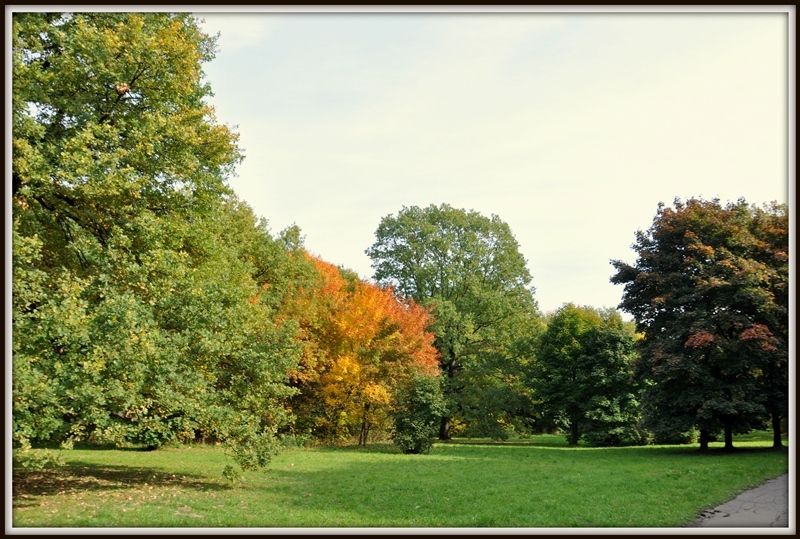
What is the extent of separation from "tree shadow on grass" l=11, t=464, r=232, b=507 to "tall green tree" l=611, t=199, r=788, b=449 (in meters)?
16.9

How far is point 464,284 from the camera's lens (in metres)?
37.5

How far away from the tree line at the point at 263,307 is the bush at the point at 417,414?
0.14m

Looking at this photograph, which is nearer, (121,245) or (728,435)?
(121,245)

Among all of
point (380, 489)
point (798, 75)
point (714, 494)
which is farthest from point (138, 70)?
point (714, 494)

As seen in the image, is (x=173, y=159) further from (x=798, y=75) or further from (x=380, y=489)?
(x=798, y=75)

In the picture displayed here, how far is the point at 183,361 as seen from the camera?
12539 millimetres

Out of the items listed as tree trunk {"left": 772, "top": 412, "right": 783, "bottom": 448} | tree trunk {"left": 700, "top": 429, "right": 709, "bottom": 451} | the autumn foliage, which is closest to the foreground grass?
tree trunk {"left": 772, "top": 412, "right": 783, "bottom": 448}

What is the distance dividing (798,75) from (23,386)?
1304 cm

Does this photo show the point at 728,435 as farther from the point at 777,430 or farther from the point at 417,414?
the point at 417,414

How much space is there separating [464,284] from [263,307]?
740 inches

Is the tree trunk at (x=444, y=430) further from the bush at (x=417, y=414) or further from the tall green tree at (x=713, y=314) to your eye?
the tall green tree at (x=713, y=314)

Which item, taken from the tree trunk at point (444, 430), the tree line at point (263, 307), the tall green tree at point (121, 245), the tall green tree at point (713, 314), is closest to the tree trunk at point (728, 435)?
the tall green tree at point (713, 314)

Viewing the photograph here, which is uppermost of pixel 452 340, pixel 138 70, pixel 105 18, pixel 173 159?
pixel 105 18

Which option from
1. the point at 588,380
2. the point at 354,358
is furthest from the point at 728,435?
the point at 354,358
